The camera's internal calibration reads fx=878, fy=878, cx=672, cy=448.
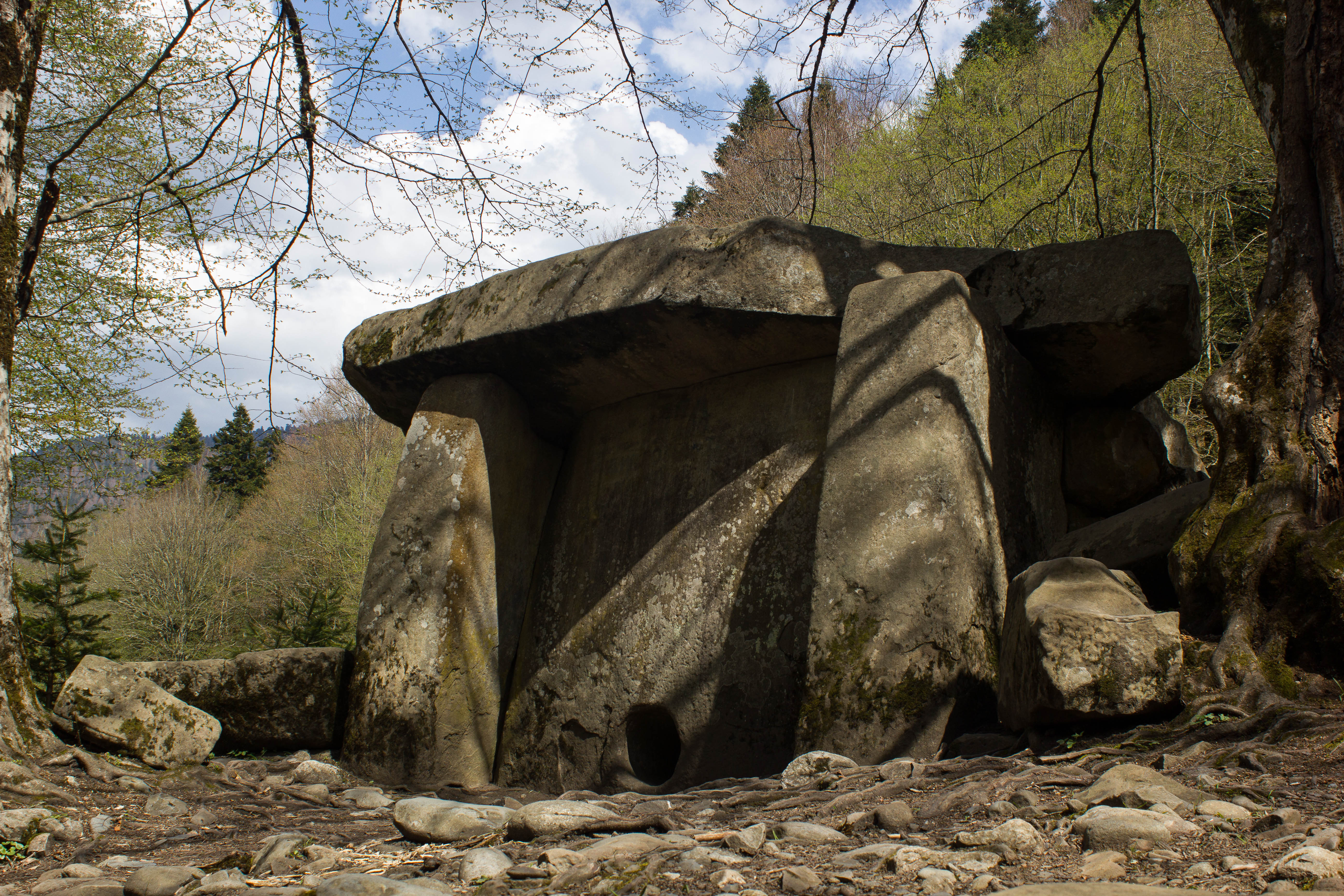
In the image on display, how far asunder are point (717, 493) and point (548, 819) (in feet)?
7.10

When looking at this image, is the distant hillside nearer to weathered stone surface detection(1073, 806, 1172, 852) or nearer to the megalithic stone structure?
the megalithic stone structure

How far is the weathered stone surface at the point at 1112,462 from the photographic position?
3.77 meters

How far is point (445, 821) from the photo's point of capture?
214 centimetres

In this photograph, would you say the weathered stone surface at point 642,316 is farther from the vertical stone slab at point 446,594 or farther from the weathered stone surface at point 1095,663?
the weathered stone surface at point 1095,663

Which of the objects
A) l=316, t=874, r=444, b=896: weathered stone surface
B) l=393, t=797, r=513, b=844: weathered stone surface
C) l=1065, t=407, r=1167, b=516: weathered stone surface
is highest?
l=1065, t=407, r=1167, b=516: weathered stone surface

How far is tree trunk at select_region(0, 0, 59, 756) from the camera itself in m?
3.13

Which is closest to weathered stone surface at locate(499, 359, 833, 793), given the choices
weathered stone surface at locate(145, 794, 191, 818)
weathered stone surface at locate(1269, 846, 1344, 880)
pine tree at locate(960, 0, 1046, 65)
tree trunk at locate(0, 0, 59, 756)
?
weathered stone surface at locate(145, 794, 191, 818)

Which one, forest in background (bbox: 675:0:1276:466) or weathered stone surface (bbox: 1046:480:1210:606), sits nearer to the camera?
weathered stone surface (bbox: 1046:480:1210:606)

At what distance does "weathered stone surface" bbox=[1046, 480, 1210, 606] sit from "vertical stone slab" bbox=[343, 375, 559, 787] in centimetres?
260

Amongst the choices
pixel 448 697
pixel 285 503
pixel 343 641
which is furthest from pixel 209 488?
pixel 448 697

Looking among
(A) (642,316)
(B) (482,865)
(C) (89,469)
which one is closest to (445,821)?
(B) (482,865)

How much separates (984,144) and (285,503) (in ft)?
56.8

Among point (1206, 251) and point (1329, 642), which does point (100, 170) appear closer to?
point (1329, 642)

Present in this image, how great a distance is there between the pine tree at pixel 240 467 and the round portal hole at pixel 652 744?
70.3 feet
